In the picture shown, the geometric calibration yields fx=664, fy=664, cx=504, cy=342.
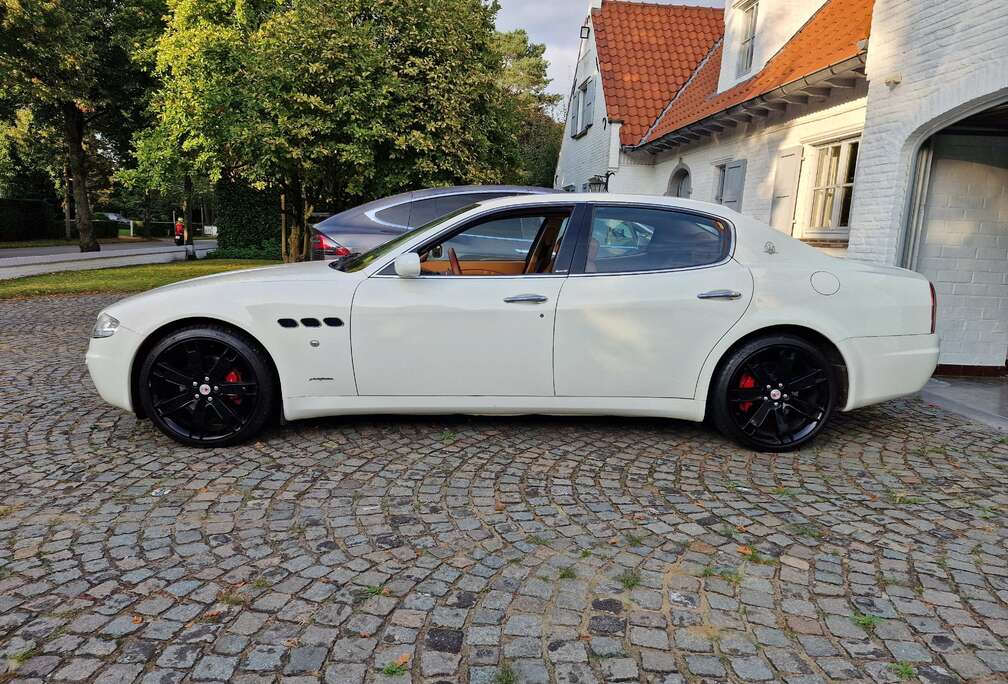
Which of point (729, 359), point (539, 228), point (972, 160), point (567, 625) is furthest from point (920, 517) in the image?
point (972, 160)

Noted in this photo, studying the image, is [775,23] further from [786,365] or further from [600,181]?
[786,365]

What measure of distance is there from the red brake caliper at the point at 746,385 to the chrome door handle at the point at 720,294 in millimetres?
506

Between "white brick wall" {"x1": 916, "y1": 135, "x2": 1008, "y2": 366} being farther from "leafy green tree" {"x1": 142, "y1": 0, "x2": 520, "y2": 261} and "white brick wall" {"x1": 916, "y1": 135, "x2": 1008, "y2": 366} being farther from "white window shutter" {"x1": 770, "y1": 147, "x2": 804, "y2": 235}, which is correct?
"leafy green tree" {"x1": 142, "y1": 0, "x2": 520, "y2": 261}

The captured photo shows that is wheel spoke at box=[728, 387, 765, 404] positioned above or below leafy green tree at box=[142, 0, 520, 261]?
below

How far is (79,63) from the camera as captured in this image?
1931cm

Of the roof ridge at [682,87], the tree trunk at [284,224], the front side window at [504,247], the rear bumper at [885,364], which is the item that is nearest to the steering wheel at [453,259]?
the front side window at [504,247]

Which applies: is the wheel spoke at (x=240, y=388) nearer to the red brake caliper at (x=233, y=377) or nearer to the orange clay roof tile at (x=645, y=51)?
the red brake caliper at (x=233, y=377)

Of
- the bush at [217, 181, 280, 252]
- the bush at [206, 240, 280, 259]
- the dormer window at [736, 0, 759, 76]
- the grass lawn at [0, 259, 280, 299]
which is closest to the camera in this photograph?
the dormer window at [736, 0, 759, 76]

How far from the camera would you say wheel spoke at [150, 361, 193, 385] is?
3953mm

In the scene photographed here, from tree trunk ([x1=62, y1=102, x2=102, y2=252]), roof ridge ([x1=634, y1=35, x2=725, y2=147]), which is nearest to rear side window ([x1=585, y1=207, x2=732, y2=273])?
roof ridge ([x1=634, y1=35, x2=725, y2=147])

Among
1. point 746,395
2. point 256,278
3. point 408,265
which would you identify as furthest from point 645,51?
point 256,278

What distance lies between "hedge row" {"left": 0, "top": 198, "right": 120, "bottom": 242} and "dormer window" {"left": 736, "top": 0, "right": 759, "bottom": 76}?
105 ft

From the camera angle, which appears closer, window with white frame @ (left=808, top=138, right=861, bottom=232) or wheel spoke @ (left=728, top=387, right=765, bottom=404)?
wheel spoke @ (left=728, top=387, right=765, bottom=404)

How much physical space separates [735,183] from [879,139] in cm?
361
